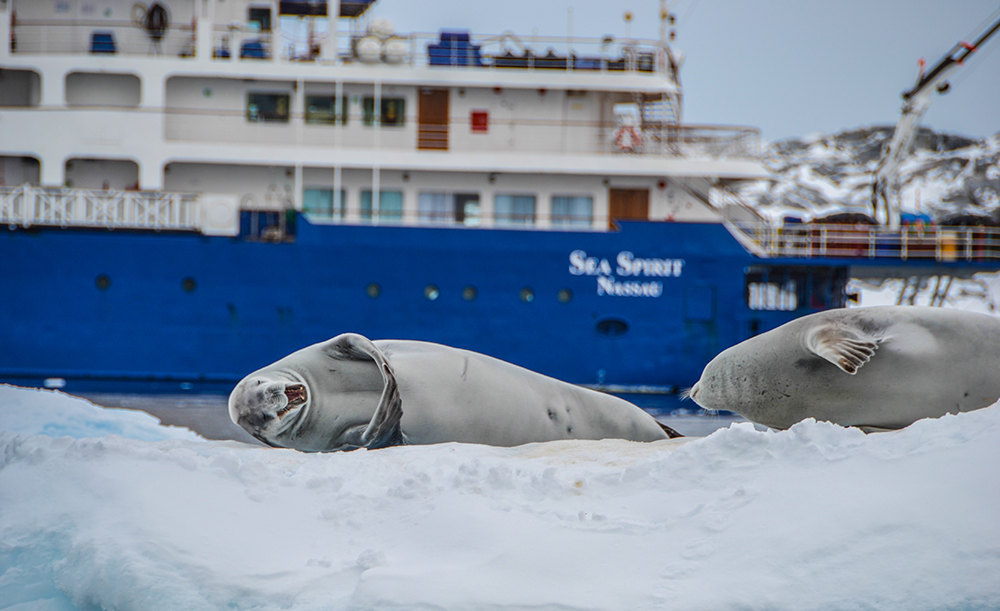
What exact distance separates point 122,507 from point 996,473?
104 inches

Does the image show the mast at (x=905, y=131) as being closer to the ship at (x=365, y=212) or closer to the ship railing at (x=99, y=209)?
the ship at (x=365, y=212)

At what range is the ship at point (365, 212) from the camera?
1291cm

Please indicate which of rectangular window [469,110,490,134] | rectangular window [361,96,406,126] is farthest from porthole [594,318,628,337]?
rectangular window [361,96,406,126]

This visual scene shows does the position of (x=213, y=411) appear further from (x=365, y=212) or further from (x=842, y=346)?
(x=842, y=346)

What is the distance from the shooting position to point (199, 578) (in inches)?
97.1

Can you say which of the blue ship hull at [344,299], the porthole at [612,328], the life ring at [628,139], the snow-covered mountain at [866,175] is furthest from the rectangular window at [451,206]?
the snow-covered mountain at [866,175]

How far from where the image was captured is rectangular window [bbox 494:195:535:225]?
14547mm

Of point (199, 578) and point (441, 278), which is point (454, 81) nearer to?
point (441, 278)

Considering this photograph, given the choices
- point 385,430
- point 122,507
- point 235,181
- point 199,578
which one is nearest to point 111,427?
point 385,430

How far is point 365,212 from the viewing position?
559 inches

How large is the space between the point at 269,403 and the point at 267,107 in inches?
447

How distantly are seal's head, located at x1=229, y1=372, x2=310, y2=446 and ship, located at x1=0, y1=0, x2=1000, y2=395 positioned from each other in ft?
26.8

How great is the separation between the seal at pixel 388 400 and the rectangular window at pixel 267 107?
1062 centimetres

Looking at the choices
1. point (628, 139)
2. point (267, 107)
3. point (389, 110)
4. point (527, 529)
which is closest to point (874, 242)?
point (628, 139)
